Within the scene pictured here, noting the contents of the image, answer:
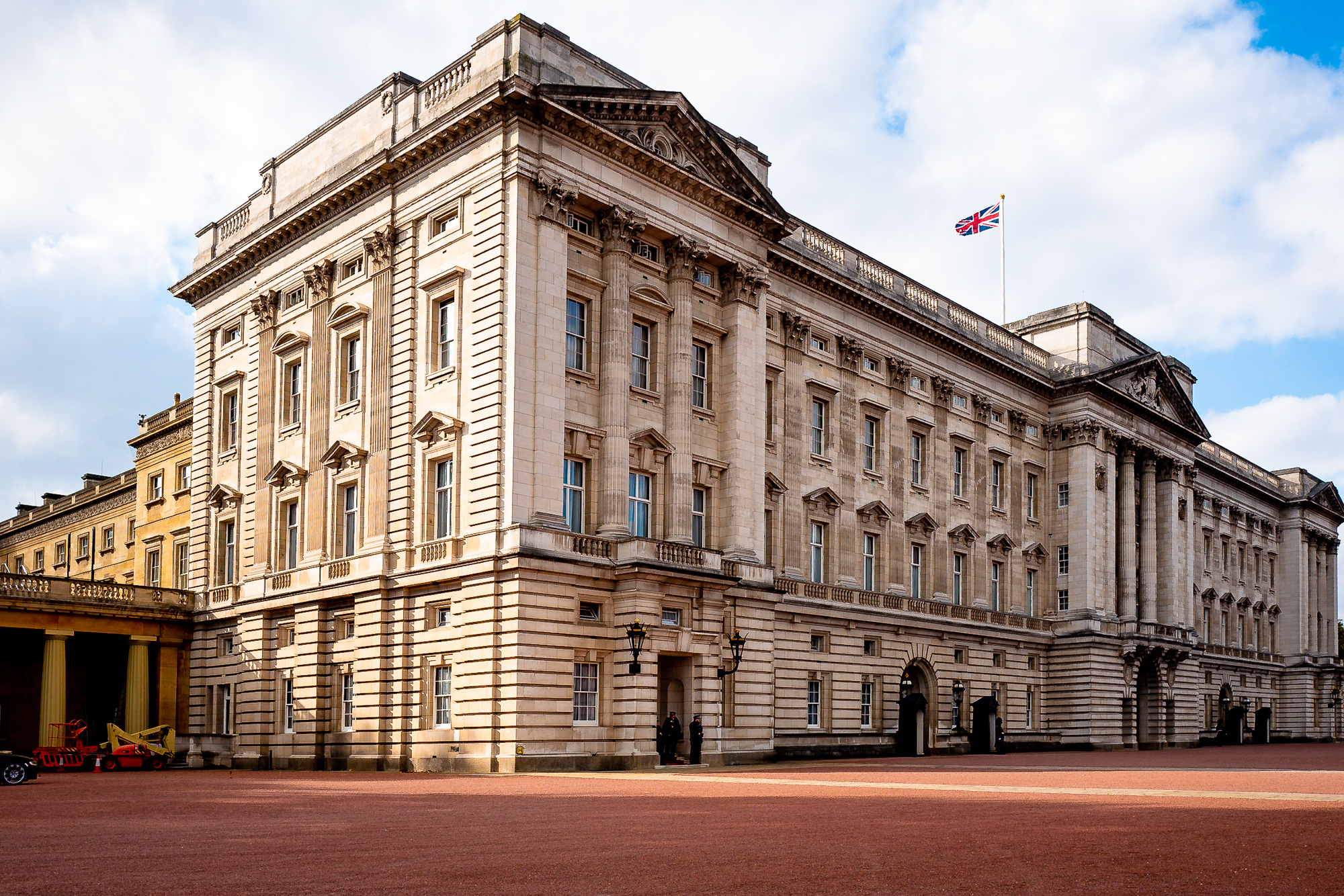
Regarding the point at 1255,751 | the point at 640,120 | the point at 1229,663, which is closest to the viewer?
the point at 640,120

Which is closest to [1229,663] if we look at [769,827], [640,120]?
[640,120]

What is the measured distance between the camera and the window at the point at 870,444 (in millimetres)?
55875

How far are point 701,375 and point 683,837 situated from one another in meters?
29.5

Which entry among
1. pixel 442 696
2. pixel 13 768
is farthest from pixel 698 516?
pixel 13 768

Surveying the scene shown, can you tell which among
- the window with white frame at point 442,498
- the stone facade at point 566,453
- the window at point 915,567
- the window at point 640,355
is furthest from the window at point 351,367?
the window at point 915,567

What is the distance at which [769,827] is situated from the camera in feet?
58.4

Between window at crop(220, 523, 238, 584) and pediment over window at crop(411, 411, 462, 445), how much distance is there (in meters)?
13.9

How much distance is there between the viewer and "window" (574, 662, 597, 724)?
37844 mm

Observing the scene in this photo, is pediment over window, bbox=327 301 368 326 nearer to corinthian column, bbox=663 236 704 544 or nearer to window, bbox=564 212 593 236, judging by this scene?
window, bbox=564 212 593 236

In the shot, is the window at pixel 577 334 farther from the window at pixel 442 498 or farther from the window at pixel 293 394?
the window at pixel 293 394

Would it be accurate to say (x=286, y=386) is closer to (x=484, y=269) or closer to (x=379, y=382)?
(x=379, y=382)

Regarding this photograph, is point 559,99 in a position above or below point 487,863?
above

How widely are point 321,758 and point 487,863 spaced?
30556mm

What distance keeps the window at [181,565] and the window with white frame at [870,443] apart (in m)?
29.8
